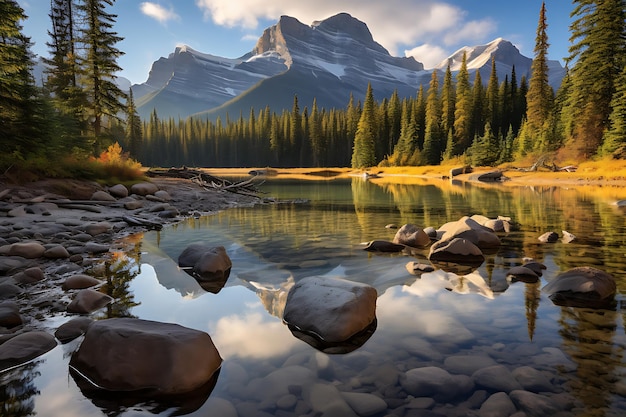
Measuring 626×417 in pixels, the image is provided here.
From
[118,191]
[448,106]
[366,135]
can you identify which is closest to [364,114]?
[366,135]

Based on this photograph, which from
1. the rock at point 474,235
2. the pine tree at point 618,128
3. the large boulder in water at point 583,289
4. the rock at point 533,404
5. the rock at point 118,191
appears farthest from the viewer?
the pine tree at point 618,128

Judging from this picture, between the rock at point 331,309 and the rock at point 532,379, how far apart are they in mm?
1590

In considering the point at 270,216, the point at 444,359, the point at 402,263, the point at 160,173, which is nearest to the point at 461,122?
the point at 160,173

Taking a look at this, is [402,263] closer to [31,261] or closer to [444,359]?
[444,359]

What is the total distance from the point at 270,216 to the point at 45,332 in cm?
1106

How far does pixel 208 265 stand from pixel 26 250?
3.53 metres

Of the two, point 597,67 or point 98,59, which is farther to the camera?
point 597,67

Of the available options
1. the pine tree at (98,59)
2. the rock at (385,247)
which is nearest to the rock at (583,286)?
the rock at (385,247)

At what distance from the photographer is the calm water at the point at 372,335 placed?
301 centimetres

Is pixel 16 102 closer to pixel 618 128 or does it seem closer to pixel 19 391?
pixel 19 391

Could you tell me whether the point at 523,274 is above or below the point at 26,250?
below

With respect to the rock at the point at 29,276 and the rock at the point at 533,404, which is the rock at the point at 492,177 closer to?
the rock at the point at 533,404

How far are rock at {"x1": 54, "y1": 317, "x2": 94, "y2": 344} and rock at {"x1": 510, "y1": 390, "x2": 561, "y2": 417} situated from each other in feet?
14.0

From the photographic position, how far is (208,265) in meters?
6.86
